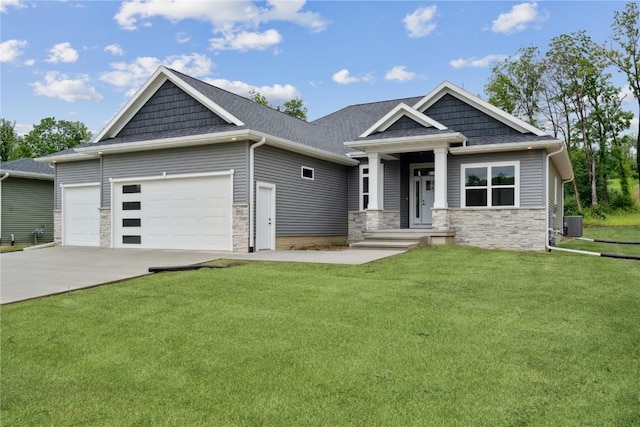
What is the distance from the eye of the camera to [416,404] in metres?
3.51

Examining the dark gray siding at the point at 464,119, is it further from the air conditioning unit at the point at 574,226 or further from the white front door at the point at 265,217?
the air conditioning unit at the point at 574,226

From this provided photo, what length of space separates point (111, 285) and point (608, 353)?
24.4 ft

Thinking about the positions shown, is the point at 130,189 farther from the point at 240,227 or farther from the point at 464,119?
the point at 464,119

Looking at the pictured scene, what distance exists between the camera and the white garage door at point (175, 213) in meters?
14.2

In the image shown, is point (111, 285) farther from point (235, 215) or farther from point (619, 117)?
point (619, 117)

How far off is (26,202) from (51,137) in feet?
96.6

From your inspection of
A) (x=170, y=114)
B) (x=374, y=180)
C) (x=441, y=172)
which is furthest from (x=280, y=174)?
→ (x=441, y=172)

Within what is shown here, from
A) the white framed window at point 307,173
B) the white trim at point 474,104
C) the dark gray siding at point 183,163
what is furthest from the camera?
the white framed window at point 307,173

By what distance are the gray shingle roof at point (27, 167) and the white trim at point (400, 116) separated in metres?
15.6

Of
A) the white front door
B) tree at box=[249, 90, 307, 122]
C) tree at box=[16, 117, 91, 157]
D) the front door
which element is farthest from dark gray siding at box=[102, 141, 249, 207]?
tree at box=[16, 117, 91, 157]

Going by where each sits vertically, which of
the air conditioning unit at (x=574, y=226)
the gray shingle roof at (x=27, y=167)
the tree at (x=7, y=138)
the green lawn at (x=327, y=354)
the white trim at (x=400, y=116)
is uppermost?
the tree at (x=7, y=138)

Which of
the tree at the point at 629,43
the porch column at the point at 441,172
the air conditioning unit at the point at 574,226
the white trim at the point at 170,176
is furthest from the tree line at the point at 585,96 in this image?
the white trim at the point at 170,176

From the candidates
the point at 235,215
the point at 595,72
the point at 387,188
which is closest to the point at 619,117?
the point at 595,72

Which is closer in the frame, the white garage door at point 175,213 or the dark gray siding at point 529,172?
the white garage door at point 175,213
